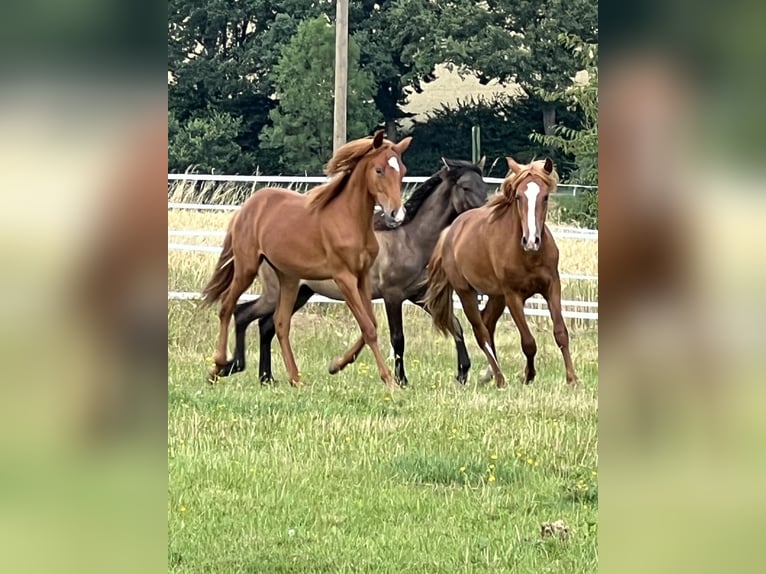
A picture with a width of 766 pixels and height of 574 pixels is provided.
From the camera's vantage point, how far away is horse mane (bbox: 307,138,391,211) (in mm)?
7137

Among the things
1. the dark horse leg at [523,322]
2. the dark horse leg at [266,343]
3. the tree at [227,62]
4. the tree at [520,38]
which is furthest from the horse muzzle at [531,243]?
the tree at [227,62]

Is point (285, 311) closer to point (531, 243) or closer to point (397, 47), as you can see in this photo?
point (531, 243)

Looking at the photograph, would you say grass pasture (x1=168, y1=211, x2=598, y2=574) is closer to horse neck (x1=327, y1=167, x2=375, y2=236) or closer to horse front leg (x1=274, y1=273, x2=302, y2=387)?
horse front leg (x1=274, y1=273, x2=302, y2=387)

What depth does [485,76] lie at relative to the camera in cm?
2602

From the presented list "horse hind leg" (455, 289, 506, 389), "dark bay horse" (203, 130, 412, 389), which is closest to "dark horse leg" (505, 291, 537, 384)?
"horse hind leg" (455, 289, 506, 389)

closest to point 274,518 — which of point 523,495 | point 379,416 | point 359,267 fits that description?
point 523,495

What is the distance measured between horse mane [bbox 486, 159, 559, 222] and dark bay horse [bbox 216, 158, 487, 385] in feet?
3.34

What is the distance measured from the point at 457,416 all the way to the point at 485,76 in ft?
69.5

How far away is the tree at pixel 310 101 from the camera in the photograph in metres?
23.6
